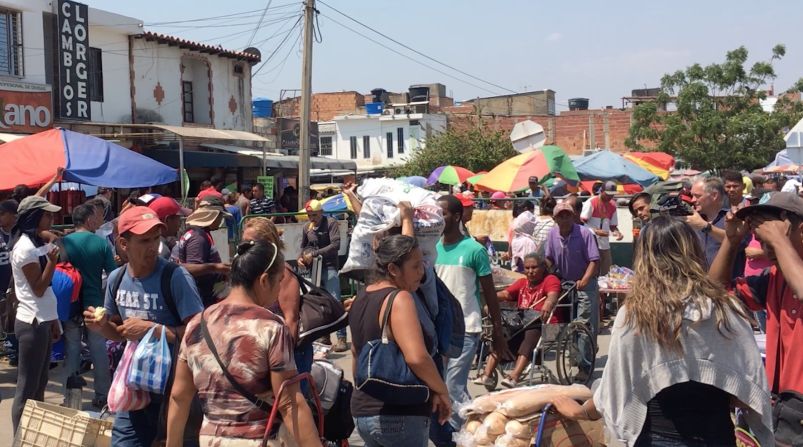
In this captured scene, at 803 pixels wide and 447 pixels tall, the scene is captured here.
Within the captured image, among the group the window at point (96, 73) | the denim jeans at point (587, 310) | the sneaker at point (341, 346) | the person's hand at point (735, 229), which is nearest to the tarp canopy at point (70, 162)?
the sneaker at point (341, 346)

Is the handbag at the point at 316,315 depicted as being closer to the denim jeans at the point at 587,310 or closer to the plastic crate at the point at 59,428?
the plastic crate at the point at 59,428

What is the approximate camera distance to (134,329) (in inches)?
169

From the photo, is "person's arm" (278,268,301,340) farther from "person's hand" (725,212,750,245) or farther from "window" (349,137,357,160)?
"window" (349,137,357,160)

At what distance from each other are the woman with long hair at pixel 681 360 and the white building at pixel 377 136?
162 feet

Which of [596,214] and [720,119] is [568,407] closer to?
[596,214]

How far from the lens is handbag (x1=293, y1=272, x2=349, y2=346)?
15.1 ft

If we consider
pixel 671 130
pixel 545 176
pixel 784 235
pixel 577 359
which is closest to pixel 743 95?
pixel 671 130

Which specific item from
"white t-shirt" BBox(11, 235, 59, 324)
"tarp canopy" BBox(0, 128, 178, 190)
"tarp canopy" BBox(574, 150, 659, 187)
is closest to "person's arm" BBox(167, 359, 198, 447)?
"white t-shirt" BBox(11, 235, 59, 324)

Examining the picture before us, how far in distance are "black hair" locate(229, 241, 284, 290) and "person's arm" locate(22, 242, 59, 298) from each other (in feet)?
10.2

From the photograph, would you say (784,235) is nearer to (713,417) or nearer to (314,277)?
(713,417)

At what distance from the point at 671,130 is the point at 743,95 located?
106 inches

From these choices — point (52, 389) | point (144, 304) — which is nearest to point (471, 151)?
point (52, 389)

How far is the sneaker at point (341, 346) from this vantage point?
10508 millimetres

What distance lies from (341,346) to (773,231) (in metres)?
7.34
